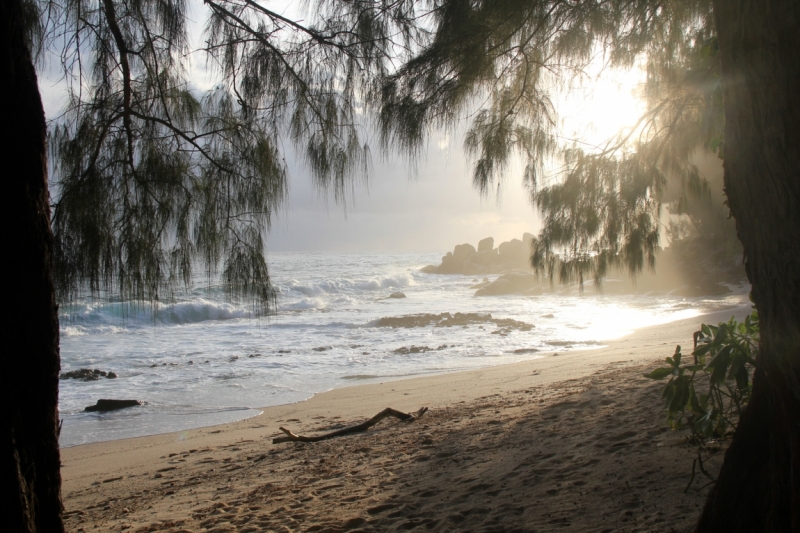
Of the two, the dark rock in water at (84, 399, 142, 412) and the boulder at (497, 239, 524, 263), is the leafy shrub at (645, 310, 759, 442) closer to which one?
the dark rock in water at (84, 399, 142, 412)

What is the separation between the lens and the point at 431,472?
333 centimetres

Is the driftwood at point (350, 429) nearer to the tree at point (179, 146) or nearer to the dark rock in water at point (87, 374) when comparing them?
the tree at point (179, 146)

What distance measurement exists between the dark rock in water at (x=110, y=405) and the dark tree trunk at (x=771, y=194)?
22.9ft

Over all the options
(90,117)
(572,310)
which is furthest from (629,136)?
(572,310)

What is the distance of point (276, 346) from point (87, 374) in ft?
11.9

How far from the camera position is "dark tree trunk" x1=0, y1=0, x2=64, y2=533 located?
1893mm

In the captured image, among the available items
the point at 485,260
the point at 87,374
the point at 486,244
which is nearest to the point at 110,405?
the point at 87,374

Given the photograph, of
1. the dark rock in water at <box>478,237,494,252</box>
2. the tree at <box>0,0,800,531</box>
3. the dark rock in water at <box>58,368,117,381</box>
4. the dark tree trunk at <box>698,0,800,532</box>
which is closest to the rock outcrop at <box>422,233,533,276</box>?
the dark rock in water at <box>478,237,494,252</box>

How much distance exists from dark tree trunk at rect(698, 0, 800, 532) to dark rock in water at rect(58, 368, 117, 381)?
9.18 metres

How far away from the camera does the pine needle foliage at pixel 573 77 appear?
11.0 feet

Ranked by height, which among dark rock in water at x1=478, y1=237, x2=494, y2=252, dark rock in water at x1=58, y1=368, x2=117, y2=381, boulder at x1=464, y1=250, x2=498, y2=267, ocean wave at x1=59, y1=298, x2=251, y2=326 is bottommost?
dark rock in water at x1=58, y1=368, x2=117, y2=381

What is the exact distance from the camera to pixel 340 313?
60.2 feet

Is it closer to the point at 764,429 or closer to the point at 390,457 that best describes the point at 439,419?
the point at 390,457

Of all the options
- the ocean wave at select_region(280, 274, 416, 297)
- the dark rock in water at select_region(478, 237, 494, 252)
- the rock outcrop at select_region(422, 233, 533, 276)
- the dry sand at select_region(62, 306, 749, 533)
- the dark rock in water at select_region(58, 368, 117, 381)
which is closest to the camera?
the dry sand at select_region(62, 306, 749, 533)
